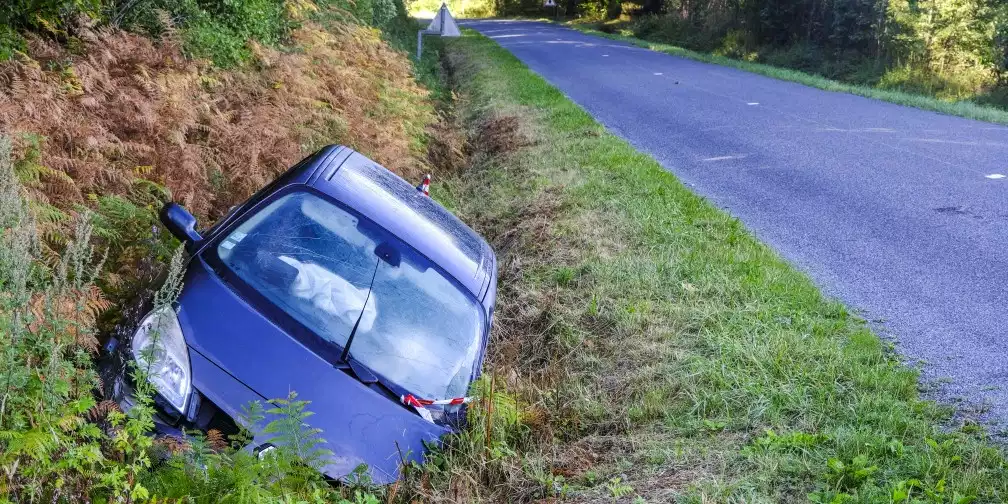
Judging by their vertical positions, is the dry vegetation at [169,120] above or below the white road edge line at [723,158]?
above

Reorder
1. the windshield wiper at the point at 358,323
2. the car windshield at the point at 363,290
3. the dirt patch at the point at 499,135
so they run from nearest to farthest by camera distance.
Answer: the windshield wiper at the point at 358,323 < the car windshield at the point at 363,290 < the dirt patch at the point at 499,135

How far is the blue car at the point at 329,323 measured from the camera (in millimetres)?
3697

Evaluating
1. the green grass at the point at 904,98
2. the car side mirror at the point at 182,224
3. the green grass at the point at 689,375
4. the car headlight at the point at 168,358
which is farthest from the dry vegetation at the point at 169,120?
the green grass at the point at 904,98

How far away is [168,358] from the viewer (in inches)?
145

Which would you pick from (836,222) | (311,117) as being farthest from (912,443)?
(311,117)

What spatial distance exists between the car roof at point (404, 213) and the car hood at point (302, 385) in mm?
1004

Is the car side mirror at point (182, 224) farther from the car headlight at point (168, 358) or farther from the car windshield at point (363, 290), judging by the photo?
the car headlight at point (168, 358)

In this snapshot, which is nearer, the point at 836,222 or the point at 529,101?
the point at 836,222

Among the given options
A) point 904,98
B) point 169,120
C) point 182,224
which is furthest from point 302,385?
point 904,98

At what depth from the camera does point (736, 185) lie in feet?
32.6

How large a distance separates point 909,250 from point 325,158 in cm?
517

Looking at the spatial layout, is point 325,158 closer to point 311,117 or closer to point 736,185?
point 311,117

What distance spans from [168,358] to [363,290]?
1.08 meters

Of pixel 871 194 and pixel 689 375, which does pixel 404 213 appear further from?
pixel 871 194
